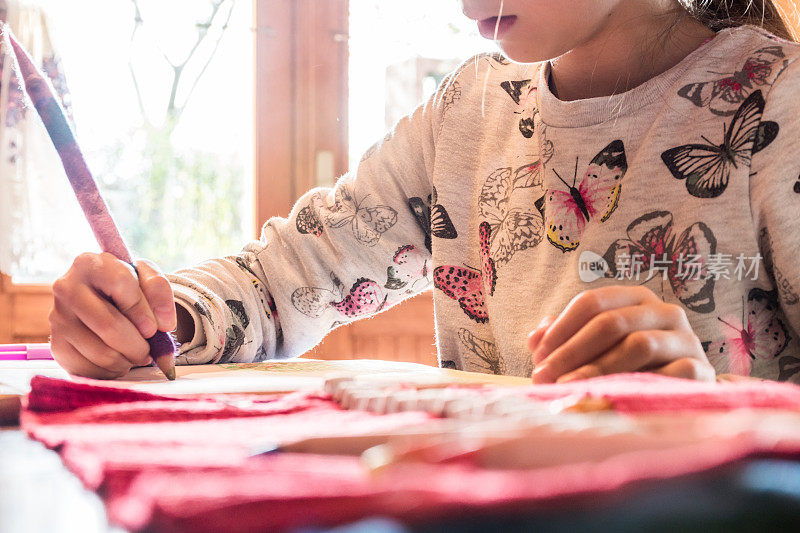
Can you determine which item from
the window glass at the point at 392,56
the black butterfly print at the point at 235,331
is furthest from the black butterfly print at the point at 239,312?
the window glass at the point at 392,56

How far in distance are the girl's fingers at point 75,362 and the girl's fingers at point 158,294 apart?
2.3 inches

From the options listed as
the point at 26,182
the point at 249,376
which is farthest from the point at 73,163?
the point at 26,182

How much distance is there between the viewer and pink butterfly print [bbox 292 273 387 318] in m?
0.96

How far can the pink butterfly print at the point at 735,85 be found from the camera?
738 mm

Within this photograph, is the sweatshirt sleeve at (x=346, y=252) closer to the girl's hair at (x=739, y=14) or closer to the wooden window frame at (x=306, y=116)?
the girl's hair at (x=739, y=14)

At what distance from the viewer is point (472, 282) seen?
3.06 feet

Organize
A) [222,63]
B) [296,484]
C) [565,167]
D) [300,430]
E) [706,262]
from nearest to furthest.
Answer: [296,484]
[300,430]
[706,262]
[565,167]
[222,63]


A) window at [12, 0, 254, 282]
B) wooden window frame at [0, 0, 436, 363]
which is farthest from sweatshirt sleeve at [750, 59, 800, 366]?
window at [12, 0, 254, 282]

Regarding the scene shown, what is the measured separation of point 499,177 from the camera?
36.3 inches

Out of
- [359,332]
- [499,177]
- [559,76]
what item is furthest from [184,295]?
[359,332]

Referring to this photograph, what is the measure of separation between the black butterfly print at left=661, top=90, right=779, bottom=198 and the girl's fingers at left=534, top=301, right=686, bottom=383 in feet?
1.00

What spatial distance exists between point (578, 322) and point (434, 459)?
302 mm

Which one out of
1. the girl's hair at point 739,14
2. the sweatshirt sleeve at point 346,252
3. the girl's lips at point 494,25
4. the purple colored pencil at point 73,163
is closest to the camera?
the purple colored pencil at point 73,163

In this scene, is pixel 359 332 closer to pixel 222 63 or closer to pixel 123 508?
pixel 222 63
